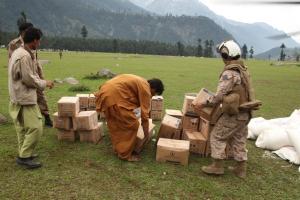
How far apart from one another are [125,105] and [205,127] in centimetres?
170

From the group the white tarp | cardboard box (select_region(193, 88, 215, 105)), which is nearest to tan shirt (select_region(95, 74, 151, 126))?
cardboard box (select_region(193, 88, 215, 105))

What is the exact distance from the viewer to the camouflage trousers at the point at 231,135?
604 cm

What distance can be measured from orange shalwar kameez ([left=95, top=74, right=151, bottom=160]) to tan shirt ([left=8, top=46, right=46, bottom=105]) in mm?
1268

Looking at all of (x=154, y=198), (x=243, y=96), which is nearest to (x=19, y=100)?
(x=154, y=198)

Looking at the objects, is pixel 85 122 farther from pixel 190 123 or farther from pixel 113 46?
pixel 113 46

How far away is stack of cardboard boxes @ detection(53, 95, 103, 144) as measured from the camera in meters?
7.24

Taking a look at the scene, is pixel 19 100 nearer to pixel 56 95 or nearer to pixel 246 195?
pixel 246 195

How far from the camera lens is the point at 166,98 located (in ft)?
46.3

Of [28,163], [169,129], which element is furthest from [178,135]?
[28,163]

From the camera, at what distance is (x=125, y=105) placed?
653cm

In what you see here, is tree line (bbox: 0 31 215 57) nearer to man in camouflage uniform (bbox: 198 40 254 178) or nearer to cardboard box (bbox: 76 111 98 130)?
cardboard box (bbox: 76 111 98 130)

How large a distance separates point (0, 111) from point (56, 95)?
372cm

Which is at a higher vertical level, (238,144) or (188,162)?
(238,144)

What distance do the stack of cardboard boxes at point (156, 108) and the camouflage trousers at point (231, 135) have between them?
3610 mm
